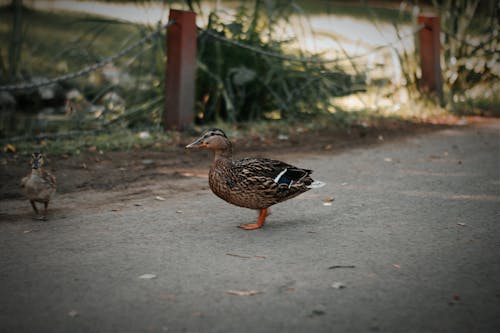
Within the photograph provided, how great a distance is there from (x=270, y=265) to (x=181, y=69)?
4031 millimetres

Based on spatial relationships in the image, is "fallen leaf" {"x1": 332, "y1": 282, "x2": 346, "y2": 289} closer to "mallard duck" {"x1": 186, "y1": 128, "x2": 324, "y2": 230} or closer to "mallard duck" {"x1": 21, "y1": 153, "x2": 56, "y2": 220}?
"mallard duck" {"x1": 186, "y1": 128, "x2": 324, "y2": 230}

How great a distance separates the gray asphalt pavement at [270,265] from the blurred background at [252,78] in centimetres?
245

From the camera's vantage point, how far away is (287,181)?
415 centimetres

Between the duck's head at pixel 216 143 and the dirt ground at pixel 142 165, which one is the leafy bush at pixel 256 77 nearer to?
the dirt ground at pixel 142 165

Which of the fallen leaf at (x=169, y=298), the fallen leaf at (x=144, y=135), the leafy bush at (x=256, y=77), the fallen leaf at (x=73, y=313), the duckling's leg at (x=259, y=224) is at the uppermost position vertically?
the leafy bush at (x=256, y=77)

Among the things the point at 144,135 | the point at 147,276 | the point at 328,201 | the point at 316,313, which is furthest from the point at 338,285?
the point at 144,135

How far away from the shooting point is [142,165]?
597 centimetres

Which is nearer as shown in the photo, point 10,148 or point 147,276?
point 147,276

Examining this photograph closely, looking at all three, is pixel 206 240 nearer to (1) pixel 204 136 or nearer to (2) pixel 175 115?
(1) pixel 204 136

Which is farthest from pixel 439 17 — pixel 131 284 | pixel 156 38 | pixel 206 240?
pixel 131 284

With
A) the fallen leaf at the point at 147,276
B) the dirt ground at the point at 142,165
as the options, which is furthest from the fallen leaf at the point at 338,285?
the dirt ground at the point at 142,165

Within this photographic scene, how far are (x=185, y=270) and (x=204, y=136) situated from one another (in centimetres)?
130

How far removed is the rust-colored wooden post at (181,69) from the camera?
688 cm

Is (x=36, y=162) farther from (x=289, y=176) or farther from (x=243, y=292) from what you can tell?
(x=243, y=292)
